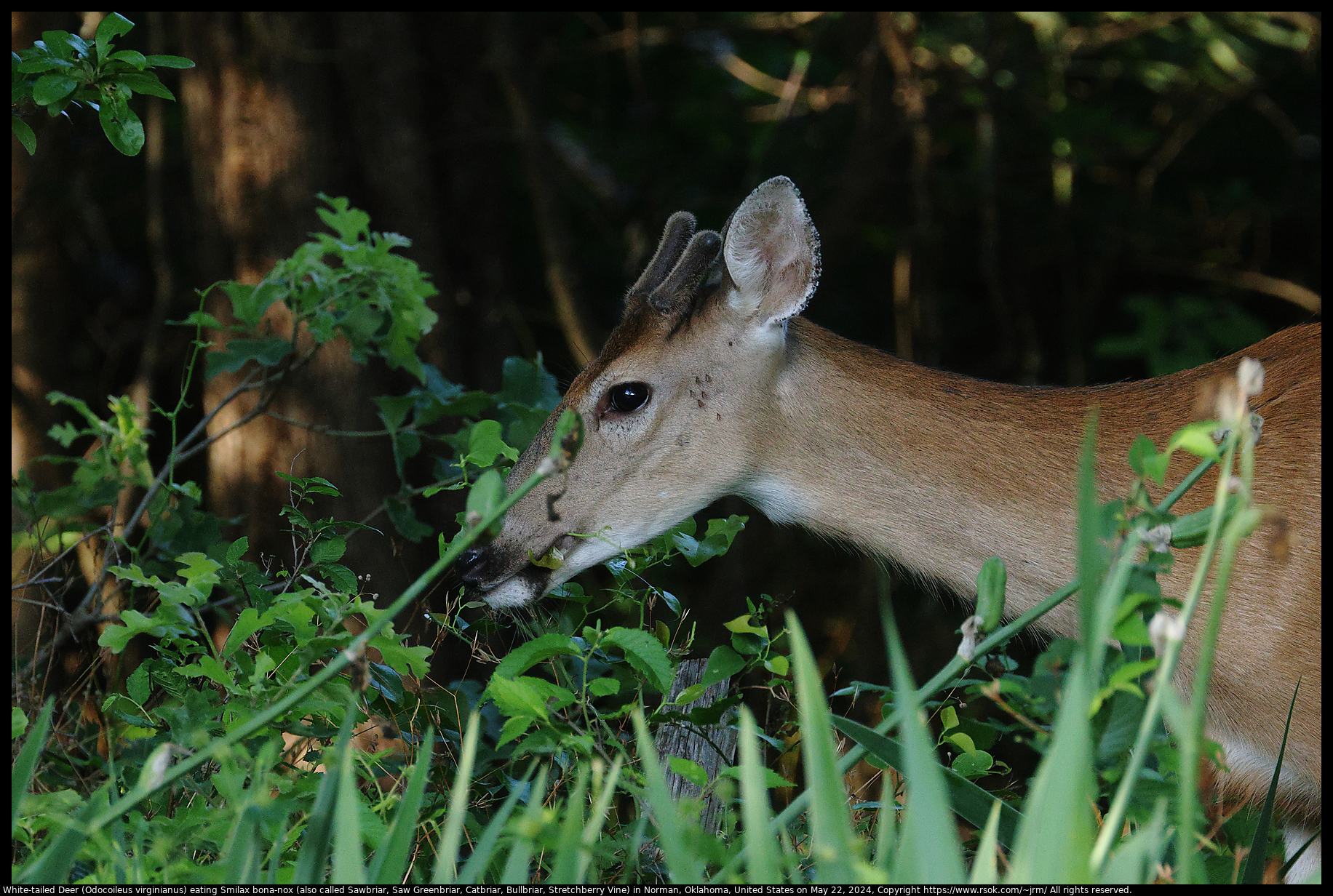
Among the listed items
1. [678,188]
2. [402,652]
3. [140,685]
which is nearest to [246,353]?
[140,685]

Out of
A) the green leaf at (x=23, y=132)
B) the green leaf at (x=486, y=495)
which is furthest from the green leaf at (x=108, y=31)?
the green leaf at (x=486, y=495)

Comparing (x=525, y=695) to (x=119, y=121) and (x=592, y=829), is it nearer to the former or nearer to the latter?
(x=592, y=829)

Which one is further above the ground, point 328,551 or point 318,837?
point 328,551

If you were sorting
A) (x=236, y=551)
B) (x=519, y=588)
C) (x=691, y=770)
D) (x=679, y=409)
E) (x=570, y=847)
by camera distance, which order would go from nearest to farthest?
1. (x=570, y=847)
2. (x=691, y=770)
3. (x=236, y=551)
4. (x=519, y=588)
5. (x=679, y=409)

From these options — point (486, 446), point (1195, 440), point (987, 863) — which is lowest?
point (987, 863)

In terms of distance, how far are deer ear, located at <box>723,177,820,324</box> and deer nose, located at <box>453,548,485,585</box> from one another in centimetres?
106

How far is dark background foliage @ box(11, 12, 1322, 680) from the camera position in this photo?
566cm

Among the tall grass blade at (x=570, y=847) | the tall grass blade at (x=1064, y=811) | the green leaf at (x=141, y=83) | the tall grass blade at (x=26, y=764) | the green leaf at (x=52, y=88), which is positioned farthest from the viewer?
the green leaf at (x=141, y=83)

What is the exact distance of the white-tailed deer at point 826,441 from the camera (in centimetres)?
333

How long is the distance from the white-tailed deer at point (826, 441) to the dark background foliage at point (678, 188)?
126 cm

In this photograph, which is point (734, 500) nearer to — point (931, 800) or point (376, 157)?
point (376, 157)

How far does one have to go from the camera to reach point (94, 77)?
2854 millimetres

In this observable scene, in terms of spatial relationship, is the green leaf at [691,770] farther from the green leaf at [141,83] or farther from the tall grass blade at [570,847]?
the green leaf at [141,83]

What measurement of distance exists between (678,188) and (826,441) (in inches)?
211
